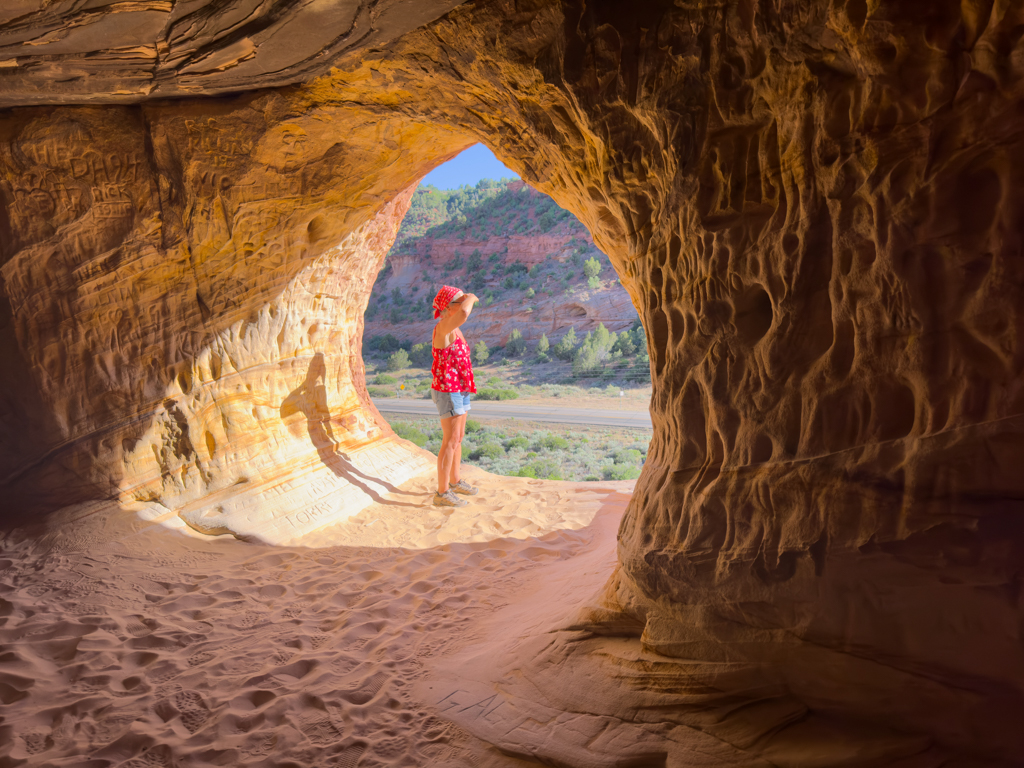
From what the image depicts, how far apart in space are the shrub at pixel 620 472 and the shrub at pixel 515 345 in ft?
44.2

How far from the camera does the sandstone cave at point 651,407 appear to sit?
175 centimetres

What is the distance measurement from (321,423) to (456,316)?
2254 millimetres

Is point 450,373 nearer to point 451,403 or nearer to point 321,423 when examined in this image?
point 451,403

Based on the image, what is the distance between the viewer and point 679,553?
2.48 m

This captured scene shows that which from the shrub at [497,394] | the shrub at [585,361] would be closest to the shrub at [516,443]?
the shrub at [497,394]

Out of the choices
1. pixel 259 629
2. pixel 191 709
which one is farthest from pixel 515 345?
pixel 191 709

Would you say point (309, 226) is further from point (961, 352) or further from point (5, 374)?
point (961, 352)

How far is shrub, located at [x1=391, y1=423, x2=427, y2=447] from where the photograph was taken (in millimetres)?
12641

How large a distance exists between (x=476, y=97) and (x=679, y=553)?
296 centimetres

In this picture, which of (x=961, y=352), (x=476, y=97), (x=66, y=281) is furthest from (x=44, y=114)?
(x=961, y=352)

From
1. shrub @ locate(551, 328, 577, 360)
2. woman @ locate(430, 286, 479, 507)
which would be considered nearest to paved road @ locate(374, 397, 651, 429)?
shrub @ locate(551, 328, 577, 360)

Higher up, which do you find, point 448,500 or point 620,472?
point 448,500

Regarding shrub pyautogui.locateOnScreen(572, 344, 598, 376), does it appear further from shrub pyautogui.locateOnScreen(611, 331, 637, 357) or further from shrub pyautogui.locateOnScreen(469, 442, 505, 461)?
shrub pyautogui.locateOnScreen(469, 442, 505, 461)

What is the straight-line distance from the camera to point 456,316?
555 cm
